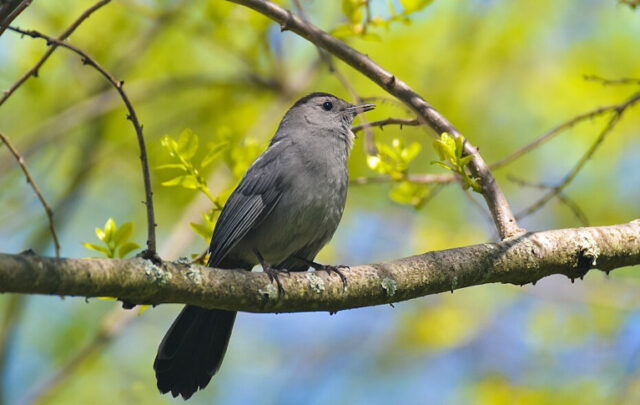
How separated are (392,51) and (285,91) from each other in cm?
128

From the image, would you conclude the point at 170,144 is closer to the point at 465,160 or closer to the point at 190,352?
the point at 190,352

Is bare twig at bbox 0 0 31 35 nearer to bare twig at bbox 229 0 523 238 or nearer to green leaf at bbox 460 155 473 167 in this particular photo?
bare twig at bbox 229 0 523 238

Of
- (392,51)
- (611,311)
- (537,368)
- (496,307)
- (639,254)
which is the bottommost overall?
(639,254)

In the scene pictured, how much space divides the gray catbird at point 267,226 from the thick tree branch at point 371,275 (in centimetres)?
89

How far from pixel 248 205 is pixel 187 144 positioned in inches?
31.8

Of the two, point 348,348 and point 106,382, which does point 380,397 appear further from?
point 106,382

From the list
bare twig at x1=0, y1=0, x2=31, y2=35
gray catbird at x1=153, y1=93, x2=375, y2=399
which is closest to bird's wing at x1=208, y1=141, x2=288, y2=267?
gray catbird at x1=153, y1=93, x2=375, y2=399

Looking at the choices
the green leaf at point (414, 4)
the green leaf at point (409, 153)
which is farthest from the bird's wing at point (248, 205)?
the green leaf at point (414, 4)

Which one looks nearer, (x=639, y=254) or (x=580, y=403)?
(x=639, y=254)

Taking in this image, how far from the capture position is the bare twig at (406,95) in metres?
3.85

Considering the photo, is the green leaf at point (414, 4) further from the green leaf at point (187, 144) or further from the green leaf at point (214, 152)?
the green leaf at point (187, 144)

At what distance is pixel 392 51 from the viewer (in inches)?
307

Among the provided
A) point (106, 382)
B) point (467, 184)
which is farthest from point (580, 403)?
point (106, 382)

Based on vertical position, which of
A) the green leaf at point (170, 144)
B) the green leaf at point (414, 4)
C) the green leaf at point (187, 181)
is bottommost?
the green leaf at point (187, 181)
